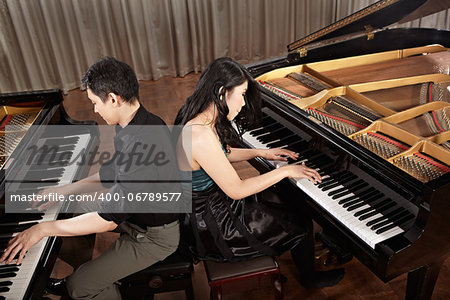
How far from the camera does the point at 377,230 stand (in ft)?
5.91

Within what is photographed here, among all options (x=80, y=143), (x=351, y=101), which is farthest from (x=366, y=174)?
(x=80, y=143)

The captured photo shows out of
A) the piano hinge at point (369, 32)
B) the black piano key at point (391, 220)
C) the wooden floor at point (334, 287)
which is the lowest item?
the wooden floor at point (334, 287)

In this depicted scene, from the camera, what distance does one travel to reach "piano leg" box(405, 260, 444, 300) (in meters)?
1.90

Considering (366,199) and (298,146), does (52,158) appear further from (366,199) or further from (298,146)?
(366,199)

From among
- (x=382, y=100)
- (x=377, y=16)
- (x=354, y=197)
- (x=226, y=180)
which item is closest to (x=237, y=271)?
(x=226, y=180)

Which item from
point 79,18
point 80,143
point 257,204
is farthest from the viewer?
point 79,18

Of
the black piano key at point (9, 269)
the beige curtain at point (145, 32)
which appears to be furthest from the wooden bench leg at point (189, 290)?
the beige curtain at point (145, 32)

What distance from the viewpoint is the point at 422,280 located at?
6.33 ft

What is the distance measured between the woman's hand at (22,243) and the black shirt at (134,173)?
0.27m

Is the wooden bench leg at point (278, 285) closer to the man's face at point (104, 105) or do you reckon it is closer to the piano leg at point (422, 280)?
the piano leg at point (422, 280)

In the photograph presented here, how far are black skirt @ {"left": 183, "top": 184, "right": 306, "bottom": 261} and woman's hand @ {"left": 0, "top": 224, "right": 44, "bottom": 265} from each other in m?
0.71

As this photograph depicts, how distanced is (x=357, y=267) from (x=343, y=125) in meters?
1.00

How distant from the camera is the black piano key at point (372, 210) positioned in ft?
6.17

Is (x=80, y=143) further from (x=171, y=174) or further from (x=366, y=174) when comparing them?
(x=366, y=174)
